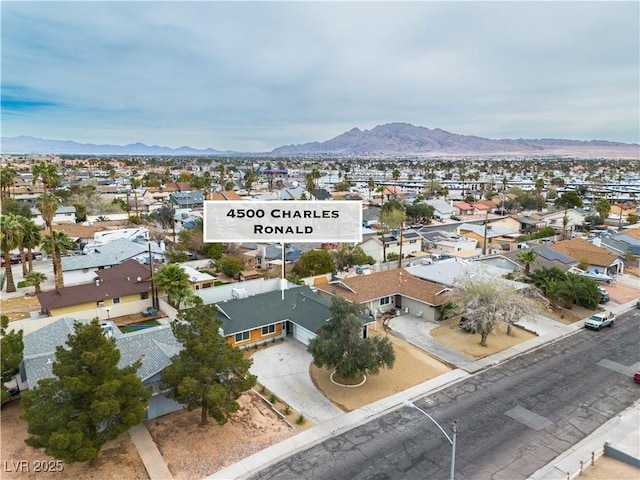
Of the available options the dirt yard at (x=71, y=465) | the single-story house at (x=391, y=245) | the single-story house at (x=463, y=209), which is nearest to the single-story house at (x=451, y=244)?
the single-story house at (x=391, y=245)

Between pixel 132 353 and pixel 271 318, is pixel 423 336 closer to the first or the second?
pixel 271 318

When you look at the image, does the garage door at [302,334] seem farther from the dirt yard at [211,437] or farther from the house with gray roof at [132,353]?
the house with gray roof at [132,353]

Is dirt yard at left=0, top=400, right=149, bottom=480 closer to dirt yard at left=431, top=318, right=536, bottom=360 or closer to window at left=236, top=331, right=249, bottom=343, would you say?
window at left=236, top=331, right=249, bottom=343

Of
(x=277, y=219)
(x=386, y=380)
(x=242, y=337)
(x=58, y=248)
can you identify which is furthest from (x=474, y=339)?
(x=58, y=248)

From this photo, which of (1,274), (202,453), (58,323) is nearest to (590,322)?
(202,453)

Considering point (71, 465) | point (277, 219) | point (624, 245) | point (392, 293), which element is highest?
point (277, 219)

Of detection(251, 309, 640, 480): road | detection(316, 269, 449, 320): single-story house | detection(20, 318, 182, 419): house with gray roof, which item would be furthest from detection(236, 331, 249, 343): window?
detection(251, 309, 640, 480): road
